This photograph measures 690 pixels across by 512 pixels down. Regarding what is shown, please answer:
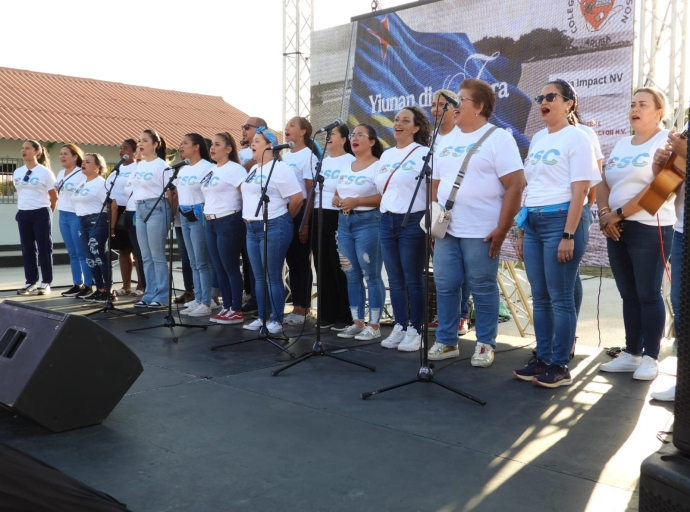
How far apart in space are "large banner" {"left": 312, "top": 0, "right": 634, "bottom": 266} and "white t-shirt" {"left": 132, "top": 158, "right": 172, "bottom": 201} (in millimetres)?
2289

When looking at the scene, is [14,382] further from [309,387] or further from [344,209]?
[344,209]

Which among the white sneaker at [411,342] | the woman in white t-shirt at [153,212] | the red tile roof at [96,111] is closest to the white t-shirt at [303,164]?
the woman in white t-shirt at [153,212]

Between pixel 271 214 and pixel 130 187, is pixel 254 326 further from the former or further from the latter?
pixel 130 187

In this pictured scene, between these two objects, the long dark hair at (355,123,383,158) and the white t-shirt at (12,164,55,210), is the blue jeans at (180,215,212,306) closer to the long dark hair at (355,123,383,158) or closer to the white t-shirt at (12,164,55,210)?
the long dark hair at (355,123,383,158)

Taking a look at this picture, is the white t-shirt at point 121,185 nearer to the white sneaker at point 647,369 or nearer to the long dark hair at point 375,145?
the long dark hair at point 375,145

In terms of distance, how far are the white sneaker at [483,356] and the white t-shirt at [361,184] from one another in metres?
1.39

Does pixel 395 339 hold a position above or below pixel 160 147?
below

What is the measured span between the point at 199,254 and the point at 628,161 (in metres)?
3.90

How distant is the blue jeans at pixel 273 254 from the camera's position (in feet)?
18.5

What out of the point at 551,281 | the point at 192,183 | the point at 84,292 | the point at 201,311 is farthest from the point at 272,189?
the point at 84,292

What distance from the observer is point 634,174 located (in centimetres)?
405

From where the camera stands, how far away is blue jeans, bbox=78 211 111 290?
7.48m

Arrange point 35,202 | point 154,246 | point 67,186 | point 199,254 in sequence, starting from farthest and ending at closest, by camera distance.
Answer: point 35,202 < point 67,186 < point 154,246 < point 199,254

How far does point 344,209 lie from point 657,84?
2.66 metres
